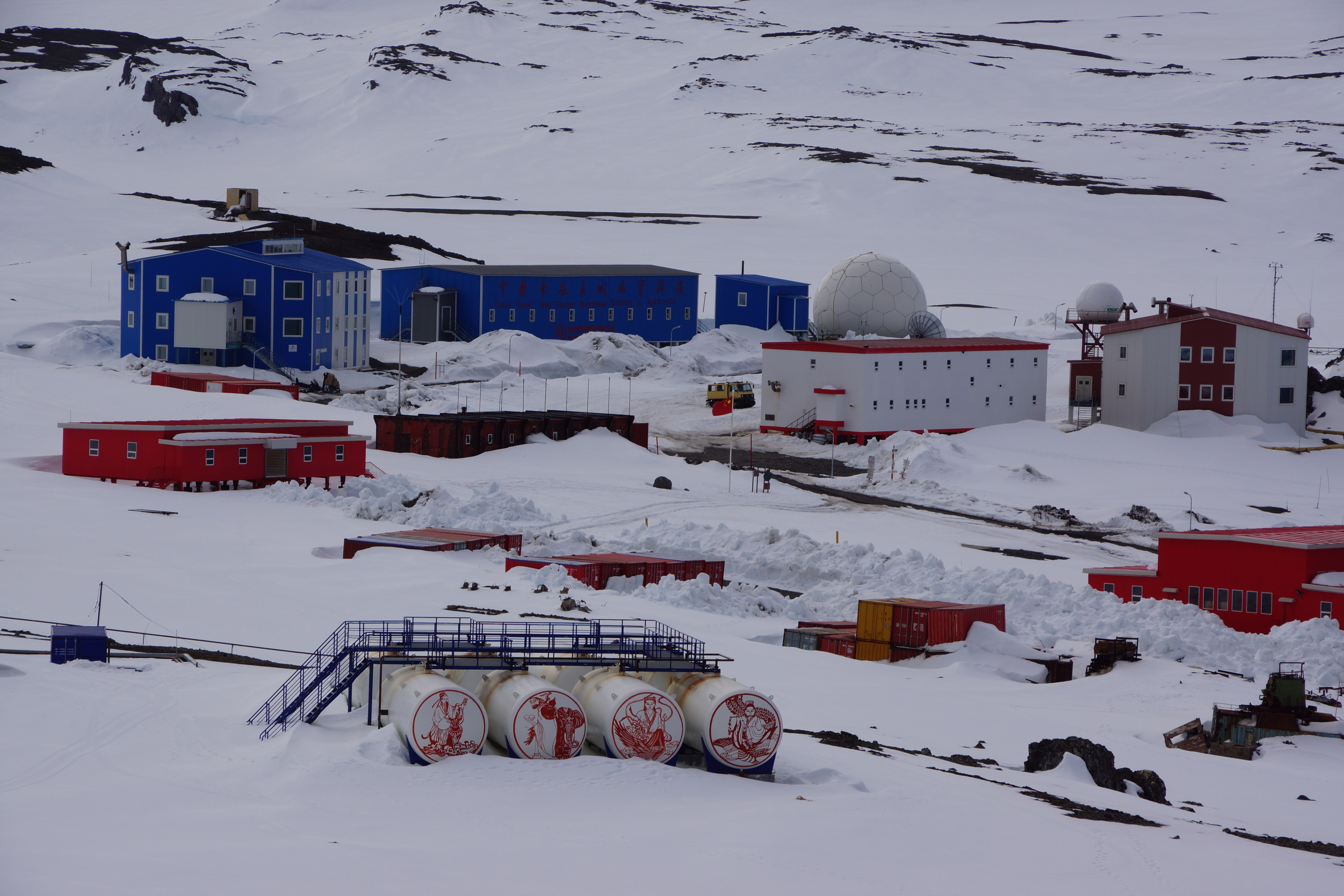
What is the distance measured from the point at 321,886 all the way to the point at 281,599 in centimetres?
1634

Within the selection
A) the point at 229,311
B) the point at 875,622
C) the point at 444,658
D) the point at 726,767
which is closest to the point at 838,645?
the point at 875,622

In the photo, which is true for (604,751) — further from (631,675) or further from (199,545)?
(199,545)

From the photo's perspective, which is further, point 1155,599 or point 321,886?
point 1155,599

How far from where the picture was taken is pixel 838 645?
3244 centimetres

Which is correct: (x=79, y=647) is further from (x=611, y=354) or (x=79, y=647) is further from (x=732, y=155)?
(x=732, y=155)

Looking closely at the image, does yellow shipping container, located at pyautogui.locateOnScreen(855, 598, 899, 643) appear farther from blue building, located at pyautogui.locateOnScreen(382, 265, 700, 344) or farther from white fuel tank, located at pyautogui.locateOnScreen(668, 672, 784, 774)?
blue building, located at pyautogui.locateOnScreen(382, 265, 700, 344)

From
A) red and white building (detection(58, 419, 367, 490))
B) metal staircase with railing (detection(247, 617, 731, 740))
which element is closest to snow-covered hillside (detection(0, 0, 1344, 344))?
red and white building (detection(58, 419, 367, 490))

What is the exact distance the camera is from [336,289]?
68.9 meters

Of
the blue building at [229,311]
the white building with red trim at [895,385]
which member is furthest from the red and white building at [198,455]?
the blue building at [229,311]

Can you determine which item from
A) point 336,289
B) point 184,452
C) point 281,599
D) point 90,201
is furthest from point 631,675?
point 90,201

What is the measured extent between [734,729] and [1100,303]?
44341mm

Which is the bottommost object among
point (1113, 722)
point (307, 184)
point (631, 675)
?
point (1113, 722)

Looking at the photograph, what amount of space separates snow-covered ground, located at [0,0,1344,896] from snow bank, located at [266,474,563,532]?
12cm

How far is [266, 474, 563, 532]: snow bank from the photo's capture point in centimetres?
4153
